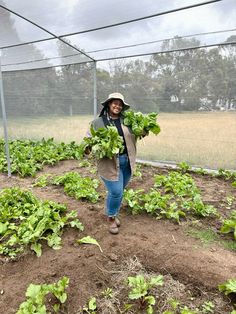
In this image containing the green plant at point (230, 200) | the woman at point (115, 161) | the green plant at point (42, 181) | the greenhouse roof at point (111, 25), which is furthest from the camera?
the green plant at point (42, 181)

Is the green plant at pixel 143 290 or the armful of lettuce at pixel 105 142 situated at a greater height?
the armful of lettuce at pixel 105 142

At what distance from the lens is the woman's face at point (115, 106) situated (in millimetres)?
3380

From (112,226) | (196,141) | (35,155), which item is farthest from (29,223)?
(196,141)

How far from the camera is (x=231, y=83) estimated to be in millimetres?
5914

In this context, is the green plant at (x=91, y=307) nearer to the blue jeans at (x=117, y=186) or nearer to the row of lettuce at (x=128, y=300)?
the row of lettuce at (x=128, y=300)

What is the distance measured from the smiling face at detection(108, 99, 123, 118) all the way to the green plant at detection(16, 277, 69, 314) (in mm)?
1926

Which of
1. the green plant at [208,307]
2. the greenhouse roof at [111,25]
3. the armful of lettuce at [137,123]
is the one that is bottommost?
the green plant at [208,307]

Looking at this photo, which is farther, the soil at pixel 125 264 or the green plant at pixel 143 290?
the soil at pixel 125 264

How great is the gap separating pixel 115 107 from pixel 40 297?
214 cm

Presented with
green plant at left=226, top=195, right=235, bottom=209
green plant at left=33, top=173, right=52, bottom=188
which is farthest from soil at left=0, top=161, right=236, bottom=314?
green plant at left=33, top=173, right=52, bottom=188

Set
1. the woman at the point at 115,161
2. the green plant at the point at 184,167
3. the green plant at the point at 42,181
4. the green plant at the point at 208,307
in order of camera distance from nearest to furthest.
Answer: the green plant at the point at 208,307 → the woman at the point at 115,161 → the green plant at the point at 42,181 → the green plant at the point at 184,167

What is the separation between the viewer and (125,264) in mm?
2975

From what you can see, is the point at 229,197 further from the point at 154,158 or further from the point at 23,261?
the point at 23,261

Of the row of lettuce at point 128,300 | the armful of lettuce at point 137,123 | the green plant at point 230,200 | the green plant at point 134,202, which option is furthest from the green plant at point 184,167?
the row of lettuce at point 128,300
